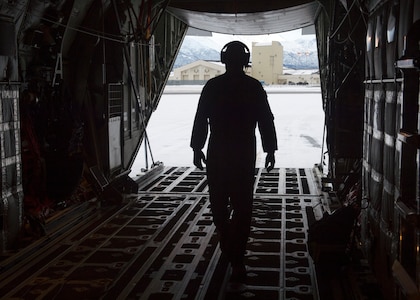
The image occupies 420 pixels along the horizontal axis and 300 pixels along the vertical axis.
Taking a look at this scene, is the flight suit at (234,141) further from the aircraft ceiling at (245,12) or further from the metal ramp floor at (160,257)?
the aircraft ceiling at (245,12)

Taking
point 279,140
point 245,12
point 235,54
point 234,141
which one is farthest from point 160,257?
point 279,140

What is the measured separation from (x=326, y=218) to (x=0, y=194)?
2.85 metres

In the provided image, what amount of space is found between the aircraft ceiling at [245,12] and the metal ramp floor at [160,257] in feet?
12.3

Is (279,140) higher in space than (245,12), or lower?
lower

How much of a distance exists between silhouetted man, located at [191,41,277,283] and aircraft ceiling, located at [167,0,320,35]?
5.40 m

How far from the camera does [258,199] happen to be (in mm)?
7457

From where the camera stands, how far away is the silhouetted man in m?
4.36

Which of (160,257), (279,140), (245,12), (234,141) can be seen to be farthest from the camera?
(279,140)

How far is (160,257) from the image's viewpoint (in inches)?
195

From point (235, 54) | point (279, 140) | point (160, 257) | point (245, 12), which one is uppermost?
point (245, 12)

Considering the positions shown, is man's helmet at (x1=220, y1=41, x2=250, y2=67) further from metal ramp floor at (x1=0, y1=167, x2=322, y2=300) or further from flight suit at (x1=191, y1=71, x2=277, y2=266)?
metal ramp floor at (x1=0, y1=167, x2=322, y2=300)

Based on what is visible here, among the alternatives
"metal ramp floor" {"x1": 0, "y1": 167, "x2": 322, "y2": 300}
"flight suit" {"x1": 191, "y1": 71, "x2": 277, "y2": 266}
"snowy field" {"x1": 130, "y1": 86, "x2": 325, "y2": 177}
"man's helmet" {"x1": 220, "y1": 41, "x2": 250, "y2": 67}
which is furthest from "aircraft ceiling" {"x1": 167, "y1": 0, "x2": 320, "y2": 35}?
"flight suit" {"x1": 191, "y1": 71, "x2": 277, "y2": 266}

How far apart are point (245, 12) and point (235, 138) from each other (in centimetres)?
595

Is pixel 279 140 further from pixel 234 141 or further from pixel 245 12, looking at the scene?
pixel 234 141
